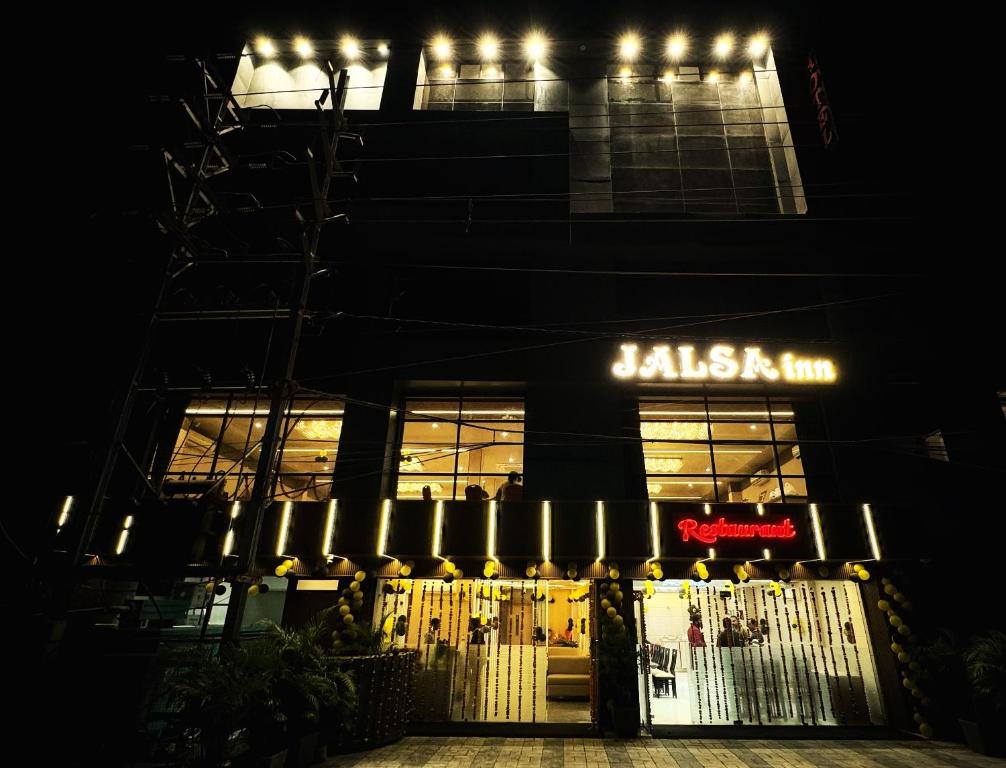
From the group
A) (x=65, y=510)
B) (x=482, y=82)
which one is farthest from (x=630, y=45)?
(x=65, y=510)

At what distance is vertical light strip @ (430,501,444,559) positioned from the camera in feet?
31.6

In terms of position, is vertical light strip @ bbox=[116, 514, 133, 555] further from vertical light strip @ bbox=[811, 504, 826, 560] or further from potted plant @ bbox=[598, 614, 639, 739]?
vertical light strip @ bbox=[811, 504, 826, 560]

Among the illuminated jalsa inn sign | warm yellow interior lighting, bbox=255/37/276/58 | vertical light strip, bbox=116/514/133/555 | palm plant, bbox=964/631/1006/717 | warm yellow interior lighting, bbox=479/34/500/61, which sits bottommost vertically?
palm plant, bbox=964/631/1006/717

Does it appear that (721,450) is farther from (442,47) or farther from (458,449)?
(442,47)

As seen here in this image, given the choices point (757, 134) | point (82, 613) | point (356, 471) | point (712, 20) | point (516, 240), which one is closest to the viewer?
point (82, 613)

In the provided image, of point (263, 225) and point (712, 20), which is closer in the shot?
point (263, 225)

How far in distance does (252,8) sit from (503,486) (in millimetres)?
21052

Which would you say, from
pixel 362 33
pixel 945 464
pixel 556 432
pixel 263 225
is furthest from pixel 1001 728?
pixel 362 33

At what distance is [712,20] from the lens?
1866 centimetres

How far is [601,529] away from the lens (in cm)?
977

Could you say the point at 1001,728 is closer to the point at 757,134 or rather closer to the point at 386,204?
the point at 757,134

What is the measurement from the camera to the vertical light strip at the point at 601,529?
9669 mm

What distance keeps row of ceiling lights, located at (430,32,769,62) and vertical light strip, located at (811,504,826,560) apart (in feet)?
Result: 57.9

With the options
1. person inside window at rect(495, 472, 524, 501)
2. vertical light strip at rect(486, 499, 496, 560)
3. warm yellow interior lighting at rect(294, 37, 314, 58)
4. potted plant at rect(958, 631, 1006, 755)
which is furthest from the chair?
warm yellow interior lighting at rect(294, 37, 314, 58)
